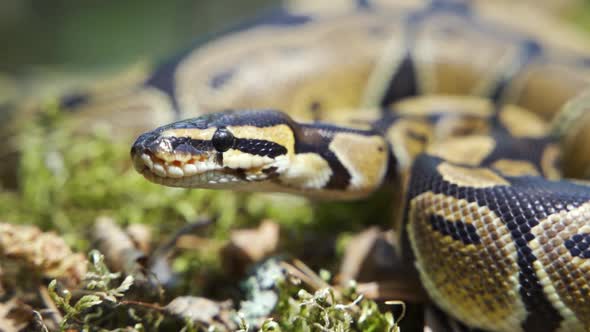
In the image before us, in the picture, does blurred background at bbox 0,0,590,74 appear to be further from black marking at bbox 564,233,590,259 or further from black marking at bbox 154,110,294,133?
black marking at bbox 564,233,590,259

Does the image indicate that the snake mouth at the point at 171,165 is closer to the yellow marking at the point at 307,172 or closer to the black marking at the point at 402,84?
the yellow marking at the point at 307,172

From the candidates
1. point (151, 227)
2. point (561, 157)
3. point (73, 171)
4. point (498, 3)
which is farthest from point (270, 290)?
point (498, 3)

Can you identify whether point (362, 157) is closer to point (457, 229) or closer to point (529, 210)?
point (457, 229)

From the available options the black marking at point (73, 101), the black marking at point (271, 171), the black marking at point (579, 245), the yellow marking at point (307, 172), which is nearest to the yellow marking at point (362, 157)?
the yellow marking at point (307, 172)

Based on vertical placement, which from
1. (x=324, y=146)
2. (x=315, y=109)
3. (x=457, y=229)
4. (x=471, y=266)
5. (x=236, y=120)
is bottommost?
(x=471, y=266)

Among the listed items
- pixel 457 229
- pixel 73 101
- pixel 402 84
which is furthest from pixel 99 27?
pixel 457 229

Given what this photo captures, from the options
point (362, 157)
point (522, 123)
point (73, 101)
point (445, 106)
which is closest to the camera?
point (362, 157)

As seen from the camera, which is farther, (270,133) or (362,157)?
(362,157)

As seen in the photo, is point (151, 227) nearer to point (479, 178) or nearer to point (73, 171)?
point (73, 171)
